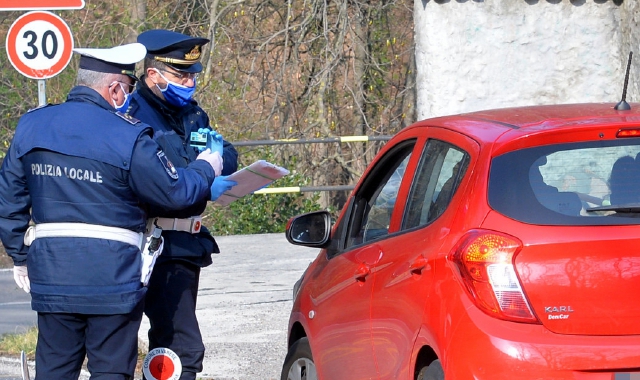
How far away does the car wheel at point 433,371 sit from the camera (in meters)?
3.15

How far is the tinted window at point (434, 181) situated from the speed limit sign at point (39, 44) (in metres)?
5.80

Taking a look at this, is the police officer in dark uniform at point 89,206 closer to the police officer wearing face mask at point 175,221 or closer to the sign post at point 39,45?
the police officer wearing face mask at point 175,221

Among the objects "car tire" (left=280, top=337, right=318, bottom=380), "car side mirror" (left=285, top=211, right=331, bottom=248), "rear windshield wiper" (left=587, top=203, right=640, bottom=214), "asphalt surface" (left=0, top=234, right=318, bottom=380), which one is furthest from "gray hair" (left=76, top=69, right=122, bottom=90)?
"asphalt surface" (left=0, top=234, right=318, bottom=380)

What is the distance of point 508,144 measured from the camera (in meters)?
3.29

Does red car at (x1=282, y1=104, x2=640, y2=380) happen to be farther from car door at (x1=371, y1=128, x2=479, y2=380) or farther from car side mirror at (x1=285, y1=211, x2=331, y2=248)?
car side mirror at (x1=285, y1=211, x2=331, y2=248)

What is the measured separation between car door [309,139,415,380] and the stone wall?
5000mm

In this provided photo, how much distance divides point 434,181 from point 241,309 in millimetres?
4841

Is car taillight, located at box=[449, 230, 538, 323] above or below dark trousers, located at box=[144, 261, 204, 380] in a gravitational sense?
above

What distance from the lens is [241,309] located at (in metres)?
8.27

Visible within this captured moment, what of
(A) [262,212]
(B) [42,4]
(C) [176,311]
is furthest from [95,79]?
(A) [262,212]

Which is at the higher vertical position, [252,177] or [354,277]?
[252,177]

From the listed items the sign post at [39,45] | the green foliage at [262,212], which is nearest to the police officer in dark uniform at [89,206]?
the sign post at [39,45]

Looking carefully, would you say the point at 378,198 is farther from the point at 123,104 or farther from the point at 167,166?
the point at 123,104

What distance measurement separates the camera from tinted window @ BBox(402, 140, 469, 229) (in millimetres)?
3453
